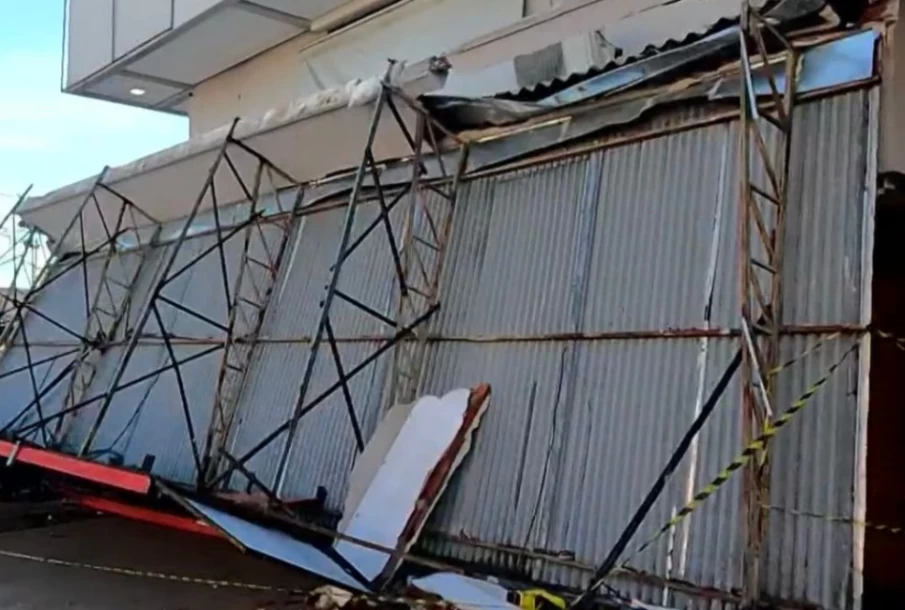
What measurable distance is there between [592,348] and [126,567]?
3.81m

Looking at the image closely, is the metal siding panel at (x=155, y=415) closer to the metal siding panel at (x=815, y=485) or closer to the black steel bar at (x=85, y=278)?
the black steel bar at (x=85, y=278)

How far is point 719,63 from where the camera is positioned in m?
5.20

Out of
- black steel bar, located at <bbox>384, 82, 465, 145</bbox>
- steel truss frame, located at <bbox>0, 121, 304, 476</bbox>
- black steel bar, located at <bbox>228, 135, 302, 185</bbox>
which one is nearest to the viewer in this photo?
black steel bar, located at <bbox>384, 82, 465, 145</bbox>

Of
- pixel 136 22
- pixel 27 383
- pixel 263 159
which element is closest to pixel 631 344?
pixel 263 159

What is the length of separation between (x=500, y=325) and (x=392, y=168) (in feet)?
6.36

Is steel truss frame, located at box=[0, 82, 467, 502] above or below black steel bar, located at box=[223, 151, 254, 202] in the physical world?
below

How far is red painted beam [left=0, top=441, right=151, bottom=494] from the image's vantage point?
5.63m

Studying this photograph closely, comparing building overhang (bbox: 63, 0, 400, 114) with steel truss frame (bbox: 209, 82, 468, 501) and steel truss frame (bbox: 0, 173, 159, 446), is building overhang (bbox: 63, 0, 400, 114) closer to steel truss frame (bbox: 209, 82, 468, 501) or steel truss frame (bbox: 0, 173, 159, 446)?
steel truss frame (bbox: 0, 173, 159, 446)

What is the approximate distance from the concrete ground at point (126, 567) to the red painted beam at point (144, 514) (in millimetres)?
84

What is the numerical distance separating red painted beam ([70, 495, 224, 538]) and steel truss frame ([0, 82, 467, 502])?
1.31 feet

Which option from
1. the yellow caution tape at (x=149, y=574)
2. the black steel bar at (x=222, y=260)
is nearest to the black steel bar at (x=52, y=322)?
the black steel bar at (x=222, y=260)

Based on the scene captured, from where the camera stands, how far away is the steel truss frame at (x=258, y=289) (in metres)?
6.55

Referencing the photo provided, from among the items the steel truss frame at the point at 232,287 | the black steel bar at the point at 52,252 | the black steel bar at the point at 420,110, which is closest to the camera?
the black steel bar at the point at 420,110

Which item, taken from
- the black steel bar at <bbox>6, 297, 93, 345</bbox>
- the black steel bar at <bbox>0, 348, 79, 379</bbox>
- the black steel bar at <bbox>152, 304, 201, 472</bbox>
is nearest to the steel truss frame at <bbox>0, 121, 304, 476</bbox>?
the black steel bar at <bbox>152, 304, 201, 472</bbox>
